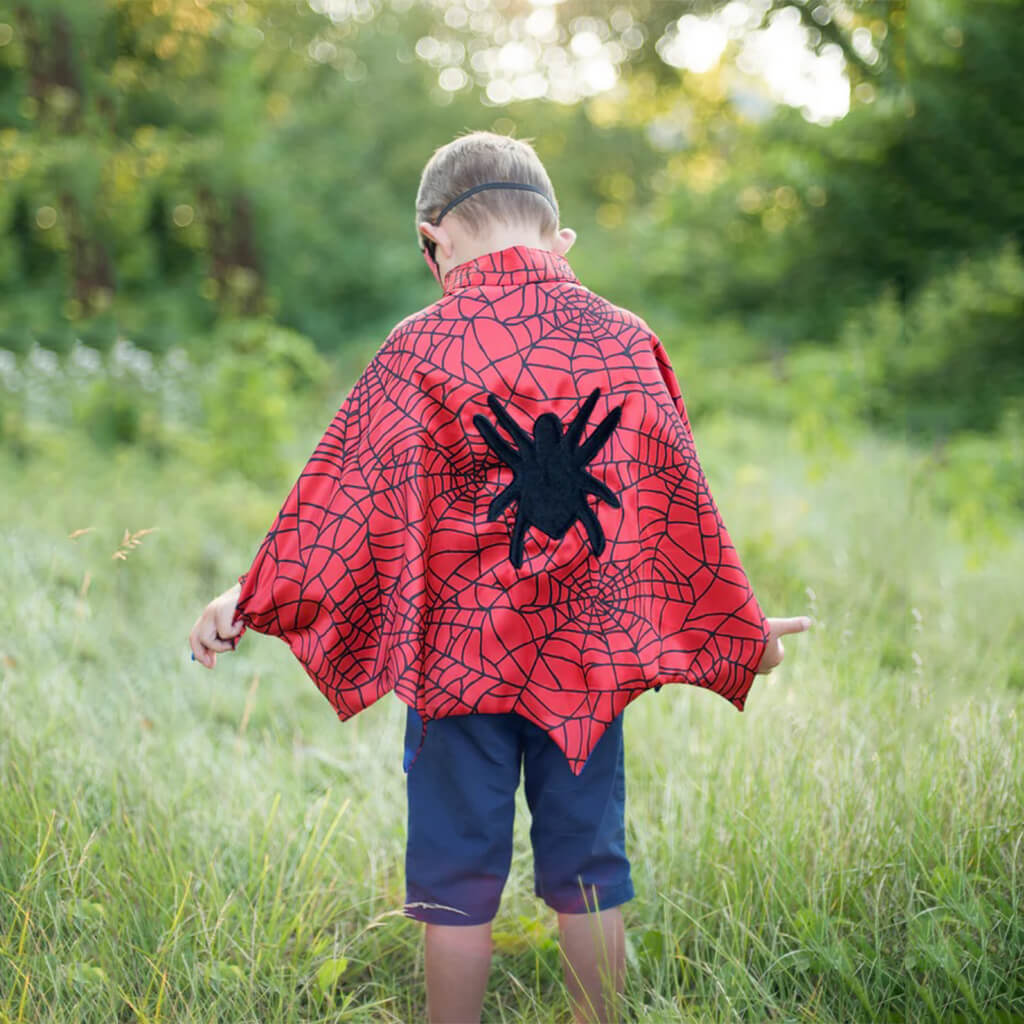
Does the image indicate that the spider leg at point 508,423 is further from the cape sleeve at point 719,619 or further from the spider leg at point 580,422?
the cape sleeve at point 719,619

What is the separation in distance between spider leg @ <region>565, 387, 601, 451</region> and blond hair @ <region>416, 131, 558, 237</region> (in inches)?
15.1

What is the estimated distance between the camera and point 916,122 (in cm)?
763

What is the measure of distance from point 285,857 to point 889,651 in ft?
7.47

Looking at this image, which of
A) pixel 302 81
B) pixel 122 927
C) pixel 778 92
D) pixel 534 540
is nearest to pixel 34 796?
pixel 122 927

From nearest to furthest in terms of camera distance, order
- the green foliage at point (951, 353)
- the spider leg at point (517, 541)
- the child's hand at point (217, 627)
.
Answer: the spider leg at point (517, 541) → the child's hand at point (217, 627) → the green foliage at point (951, 353)

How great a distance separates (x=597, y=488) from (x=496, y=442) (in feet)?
0.67

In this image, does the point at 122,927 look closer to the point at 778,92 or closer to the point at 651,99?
the point at 778,92

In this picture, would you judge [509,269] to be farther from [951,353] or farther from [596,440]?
[951,353]

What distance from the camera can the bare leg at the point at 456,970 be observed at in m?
1.81

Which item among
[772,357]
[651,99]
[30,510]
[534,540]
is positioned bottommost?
[534,540]

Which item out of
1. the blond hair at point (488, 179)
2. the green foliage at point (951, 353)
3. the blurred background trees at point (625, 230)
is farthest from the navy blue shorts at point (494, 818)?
the green foliage at point (951, 353)

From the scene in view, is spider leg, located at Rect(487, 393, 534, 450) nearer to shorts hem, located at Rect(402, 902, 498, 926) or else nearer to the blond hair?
the blond hair

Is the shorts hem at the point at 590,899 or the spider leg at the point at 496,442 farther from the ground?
Answer: the spider leg at the point at 496,442

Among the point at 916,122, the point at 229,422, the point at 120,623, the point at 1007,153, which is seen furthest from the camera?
the point at 916,122
